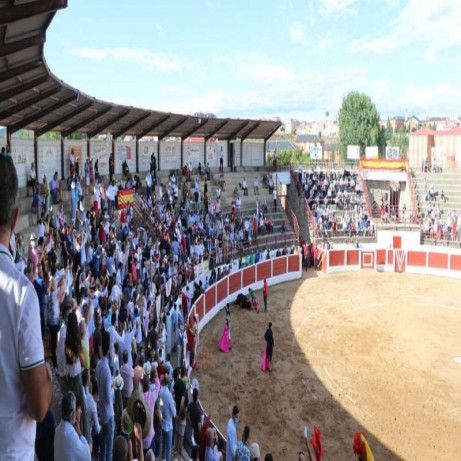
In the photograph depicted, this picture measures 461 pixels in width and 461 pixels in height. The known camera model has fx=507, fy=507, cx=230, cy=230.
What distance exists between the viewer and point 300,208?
33.7m

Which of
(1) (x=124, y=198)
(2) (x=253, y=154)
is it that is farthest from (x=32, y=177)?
(2) (x=253, y=154)

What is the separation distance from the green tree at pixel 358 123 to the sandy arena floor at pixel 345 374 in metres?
54.3

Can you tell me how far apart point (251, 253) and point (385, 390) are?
12429 millimetres

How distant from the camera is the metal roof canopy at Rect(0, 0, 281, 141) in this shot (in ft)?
27.6

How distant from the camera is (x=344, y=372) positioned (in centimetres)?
1518

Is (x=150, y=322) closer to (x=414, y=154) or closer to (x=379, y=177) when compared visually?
(x=379, y=177)

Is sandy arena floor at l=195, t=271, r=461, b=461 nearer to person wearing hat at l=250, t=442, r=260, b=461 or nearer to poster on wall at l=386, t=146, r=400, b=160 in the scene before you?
person wearing hat at l=250, t=442, r=260, b=461

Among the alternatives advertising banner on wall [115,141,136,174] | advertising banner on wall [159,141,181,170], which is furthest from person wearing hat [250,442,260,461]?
advertising banner on wall [159,141,181,170]

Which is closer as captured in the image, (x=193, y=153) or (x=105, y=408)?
(x=105, y=408)

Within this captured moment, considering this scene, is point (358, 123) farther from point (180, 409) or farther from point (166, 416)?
point (166, 416)

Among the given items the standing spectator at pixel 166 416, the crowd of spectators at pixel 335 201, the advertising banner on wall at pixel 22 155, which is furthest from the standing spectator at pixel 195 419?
the crowd of spectators at pixel 335 201

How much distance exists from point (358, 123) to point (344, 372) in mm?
65171

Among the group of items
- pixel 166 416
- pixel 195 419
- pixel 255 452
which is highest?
pixel 166 416

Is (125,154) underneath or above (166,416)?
above
